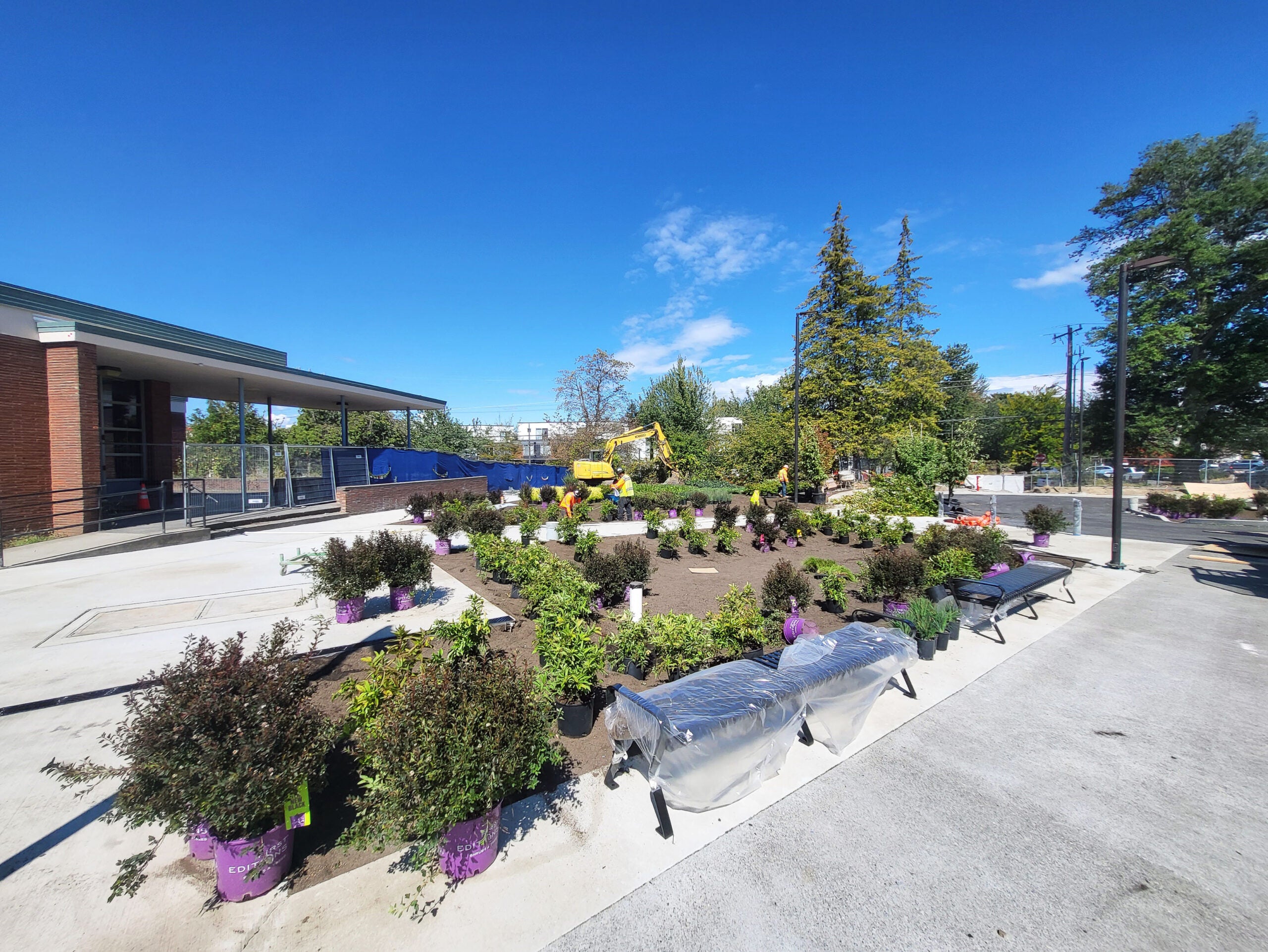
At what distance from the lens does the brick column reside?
38.8 feet

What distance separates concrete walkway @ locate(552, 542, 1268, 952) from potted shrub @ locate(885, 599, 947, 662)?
65 centimetres

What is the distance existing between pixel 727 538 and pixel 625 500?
6390mm

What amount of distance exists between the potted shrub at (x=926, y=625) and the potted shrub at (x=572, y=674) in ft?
11.5

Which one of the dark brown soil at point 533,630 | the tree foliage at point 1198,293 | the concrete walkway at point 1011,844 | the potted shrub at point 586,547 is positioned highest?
the tree foliage at point 1198,293

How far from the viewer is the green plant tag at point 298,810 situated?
230 cm

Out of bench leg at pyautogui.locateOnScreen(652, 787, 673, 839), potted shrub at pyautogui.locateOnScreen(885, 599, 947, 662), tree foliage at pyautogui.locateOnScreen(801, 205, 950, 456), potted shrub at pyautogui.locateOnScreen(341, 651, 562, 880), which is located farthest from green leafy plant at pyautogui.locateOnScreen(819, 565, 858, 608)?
tree foliage at pyautogui.locateOnScreen(801, 205, 950, 456)

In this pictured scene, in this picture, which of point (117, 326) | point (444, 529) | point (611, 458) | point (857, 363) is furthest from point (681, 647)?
point (857, 363)

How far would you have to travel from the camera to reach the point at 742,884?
8.02 feet

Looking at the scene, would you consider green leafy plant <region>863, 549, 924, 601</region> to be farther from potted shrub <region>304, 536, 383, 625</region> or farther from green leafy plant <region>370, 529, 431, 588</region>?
potted shrub <region>304, 536, 383, 625</region>

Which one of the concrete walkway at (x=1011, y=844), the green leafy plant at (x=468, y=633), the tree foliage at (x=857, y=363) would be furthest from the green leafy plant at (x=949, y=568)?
the tree foliage at (x=857, y=363)

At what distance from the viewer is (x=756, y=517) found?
12164 millimetres

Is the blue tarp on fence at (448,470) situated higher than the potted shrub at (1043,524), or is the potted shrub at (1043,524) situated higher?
the blue tarp on fence at (448,470)

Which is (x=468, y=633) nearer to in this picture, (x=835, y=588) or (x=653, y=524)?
(x=835, y=588)

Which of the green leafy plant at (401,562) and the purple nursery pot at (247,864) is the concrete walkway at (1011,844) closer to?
the purple nursery pot at (247,864)
